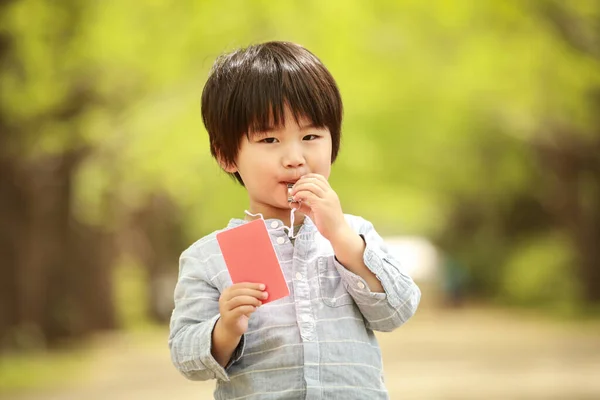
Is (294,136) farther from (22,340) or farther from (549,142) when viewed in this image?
(549,142)

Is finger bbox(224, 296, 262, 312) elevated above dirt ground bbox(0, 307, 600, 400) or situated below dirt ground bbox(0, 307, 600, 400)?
below

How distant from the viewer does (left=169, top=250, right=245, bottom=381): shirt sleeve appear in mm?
2223

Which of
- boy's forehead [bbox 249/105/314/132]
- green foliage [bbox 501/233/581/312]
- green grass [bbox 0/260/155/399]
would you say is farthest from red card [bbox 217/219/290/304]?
green foliage [bbox 501/233/581/312]

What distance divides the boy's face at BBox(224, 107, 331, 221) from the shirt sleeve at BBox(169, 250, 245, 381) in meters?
0.23

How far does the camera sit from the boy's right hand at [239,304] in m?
2.12

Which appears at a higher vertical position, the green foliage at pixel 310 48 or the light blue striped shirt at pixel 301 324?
the green foliage at pixel 310 48

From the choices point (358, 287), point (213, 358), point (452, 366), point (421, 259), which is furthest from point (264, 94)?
point (421, 259)

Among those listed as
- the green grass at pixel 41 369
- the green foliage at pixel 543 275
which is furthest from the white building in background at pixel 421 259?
the green grass at pixel 41 369

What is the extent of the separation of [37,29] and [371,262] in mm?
8812

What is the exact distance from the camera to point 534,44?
11.9 m

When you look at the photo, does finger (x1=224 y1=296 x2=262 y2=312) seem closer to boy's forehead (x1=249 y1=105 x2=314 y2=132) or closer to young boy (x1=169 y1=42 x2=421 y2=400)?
young boy (x1=169 y1=42 x2=421 y2=400)

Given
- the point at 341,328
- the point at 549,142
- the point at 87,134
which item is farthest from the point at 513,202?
the point at 341,328

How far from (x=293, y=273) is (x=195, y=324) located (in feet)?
0.81

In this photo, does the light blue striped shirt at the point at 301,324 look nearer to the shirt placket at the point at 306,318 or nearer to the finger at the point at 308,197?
the shirt placket at the point at 306,318
